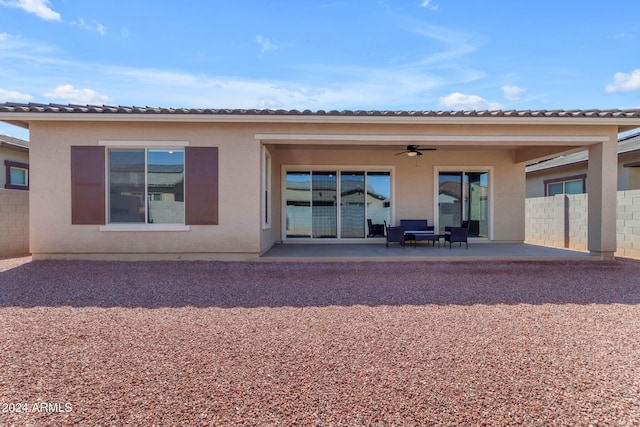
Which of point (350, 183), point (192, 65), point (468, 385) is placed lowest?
point (468, 385)

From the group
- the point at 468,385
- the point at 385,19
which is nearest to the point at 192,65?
the point at 385,19

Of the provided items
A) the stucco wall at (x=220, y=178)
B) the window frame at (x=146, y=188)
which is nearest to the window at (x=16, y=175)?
the stucco wall at (x=220, y=178)

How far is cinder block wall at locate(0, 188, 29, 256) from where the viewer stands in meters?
10.7

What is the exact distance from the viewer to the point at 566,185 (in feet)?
54.5

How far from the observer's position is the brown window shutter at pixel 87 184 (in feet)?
29.5

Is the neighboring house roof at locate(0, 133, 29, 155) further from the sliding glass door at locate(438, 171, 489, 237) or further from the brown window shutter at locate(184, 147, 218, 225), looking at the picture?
the sliding glass door at locate(438, 171, 489, 237)

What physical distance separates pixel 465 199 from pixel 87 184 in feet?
38.4

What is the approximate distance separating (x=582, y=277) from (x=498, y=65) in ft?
40.1

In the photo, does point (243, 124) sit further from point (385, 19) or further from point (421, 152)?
point (385, 19)

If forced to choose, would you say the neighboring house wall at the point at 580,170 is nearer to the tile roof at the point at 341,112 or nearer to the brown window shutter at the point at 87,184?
the tile roof at the point at 341,112

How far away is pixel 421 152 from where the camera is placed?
1254 cm

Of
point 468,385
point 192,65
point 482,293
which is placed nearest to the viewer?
point 468,385

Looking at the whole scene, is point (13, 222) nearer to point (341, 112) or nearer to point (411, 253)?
point (341, 112)

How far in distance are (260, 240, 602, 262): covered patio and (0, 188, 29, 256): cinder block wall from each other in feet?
25.0
